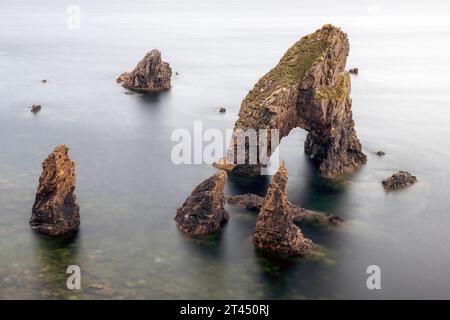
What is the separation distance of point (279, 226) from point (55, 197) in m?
36.7

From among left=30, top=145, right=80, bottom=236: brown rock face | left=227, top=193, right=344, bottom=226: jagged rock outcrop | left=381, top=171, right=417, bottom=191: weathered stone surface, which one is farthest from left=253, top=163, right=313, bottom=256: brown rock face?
left=381, top=171, right=417, bottom=191: weathered stone surface

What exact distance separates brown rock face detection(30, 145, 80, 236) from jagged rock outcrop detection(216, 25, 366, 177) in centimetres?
3943

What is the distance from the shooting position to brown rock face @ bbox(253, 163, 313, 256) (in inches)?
3359

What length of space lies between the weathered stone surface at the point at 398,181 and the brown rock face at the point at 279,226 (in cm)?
3503

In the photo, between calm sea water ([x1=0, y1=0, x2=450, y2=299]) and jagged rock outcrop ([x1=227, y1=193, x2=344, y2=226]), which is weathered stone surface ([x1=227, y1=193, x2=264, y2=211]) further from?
calm sea water ([x1=0, y1=0, x2=450, y2=299])

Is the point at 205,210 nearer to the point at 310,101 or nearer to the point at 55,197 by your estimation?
the point at 55,197

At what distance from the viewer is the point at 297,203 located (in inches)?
4146

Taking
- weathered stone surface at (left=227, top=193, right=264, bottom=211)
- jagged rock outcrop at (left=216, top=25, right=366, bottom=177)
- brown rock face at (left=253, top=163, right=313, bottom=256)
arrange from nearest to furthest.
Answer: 1. brown rock face at (left=253, top=163, right=313, bottom=256)
2. weathered stone surface at (left=227, top=193, right=264, bottom=211)
3. jagged rock outcrop at (left=216, top=25, right=366, bottom=177)

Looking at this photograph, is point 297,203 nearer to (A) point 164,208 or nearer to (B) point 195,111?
(A) point 164,208

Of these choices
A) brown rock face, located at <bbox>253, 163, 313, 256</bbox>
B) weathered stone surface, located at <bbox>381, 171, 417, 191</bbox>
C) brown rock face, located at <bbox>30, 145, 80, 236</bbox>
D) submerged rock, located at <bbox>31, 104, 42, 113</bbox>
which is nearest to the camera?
brown rock face, located at <bbox>253, 163, 313, 256</bbox>

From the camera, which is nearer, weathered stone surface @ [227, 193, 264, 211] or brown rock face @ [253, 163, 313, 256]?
brown rock face @ [253, 163, 313, 256]

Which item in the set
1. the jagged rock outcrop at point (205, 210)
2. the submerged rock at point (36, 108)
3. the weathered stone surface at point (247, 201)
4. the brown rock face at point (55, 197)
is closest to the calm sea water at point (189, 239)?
the weathered stone surface at point (247, 201)
